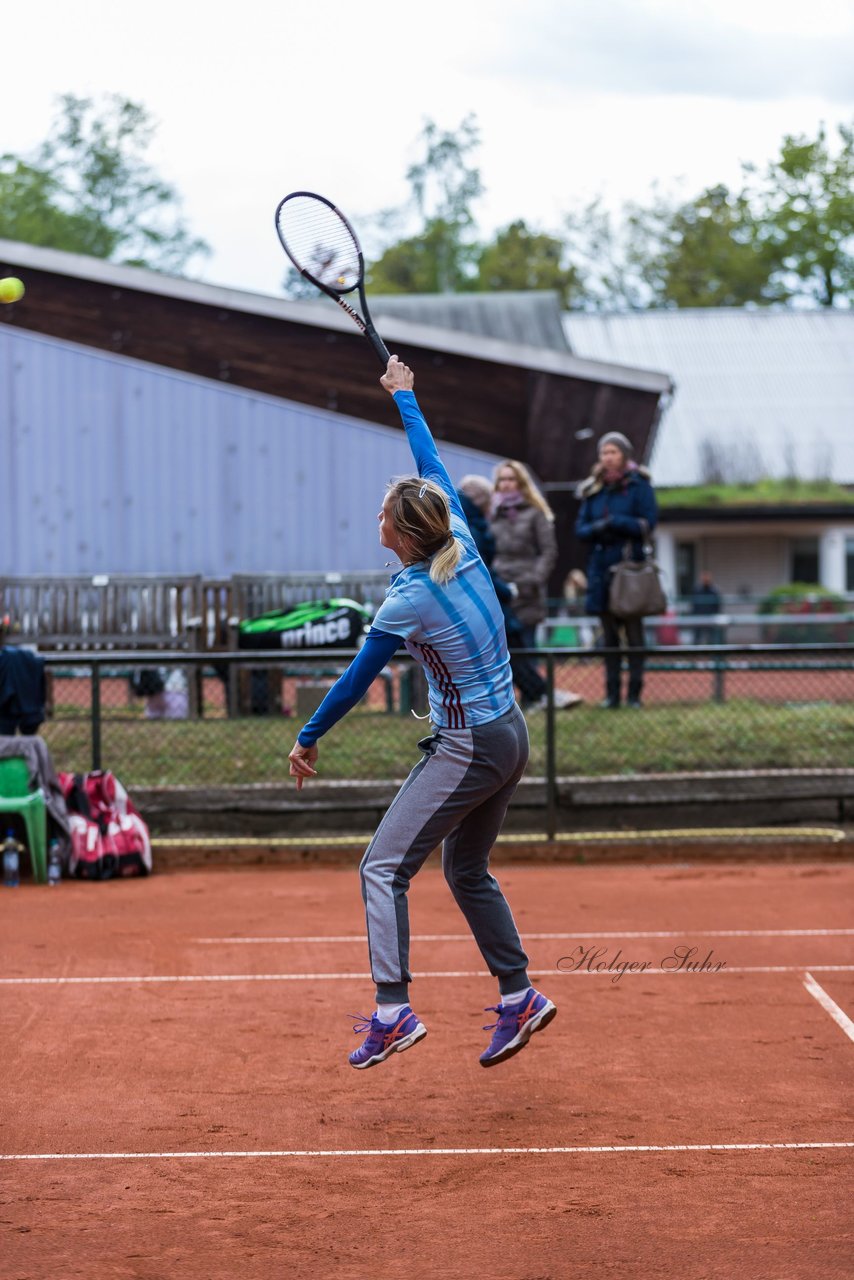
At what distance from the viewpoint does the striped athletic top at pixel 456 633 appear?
17.9ft

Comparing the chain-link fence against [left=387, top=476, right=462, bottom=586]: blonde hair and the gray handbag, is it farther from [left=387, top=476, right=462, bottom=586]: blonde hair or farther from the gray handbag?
[left=387, top=476, right=462, bottom=586]: blonde hair

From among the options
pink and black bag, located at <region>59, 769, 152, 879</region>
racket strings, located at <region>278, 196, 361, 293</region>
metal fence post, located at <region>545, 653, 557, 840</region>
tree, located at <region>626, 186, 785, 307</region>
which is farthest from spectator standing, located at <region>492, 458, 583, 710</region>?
tree, located at <region>626, 186, 785, 307</region>

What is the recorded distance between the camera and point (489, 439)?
1983 centimetres

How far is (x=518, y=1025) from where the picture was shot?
5.84 metres

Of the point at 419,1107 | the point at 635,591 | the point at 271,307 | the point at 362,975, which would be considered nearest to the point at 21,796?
the point at 362,975

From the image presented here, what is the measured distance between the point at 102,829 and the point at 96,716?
97 cm

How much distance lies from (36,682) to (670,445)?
26.5 metres

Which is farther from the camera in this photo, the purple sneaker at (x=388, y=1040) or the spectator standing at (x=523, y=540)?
the spectator standing at (x=523, y=540)

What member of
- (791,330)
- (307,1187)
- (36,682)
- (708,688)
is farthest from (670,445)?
(307,1187)

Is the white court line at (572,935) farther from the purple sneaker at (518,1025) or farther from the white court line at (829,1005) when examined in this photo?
the purple sneaker at (518,1025)

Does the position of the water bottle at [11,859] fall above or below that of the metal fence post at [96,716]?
below

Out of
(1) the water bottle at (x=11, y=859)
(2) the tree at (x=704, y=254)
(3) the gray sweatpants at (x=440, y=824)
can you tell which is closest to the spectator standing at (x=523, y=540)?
(1) the water bottle at (x=11, y=859)

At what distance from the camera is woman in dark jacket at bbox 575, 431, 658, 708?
12.8m

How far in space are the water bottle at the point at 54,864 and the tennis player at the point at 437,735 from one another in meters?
5.25
